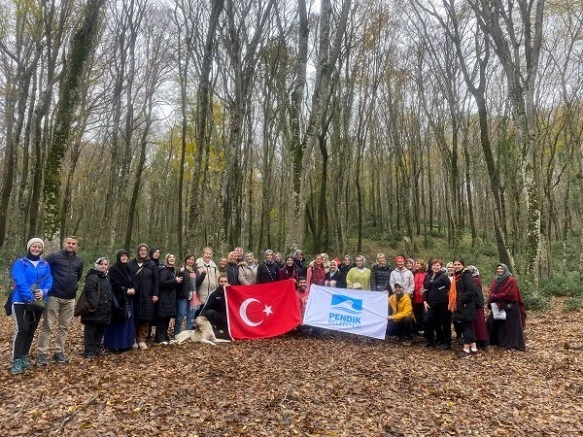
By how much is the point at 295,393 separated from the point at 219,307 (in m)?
4.04

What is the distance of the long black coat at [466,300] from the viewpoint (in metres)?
8.42

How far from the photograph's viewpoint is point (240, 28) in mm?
17609

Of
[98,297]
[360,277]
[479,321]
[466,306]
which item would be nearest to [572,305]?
[479,321]

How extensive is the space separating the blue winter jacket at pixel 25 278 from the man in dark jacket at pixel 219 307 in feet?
11.4

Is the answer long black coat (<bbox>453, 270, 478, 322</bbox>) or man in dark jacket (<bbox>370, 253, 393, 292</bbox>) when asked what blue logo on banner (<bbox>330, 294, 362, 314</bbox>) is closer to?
man in dark jacket (<bbox>370, 253, 393, 292</bbox>)

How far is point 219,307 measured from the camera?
951 centimetres

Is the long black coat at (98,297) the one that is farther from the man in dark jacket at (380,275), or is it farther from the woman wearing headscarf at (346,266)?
the man in dark jacket at (380,275)

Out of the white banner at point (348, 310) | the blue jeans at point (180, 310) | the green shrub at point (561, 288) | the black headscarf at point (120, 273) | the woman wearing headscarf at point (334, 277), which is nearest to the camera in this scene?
the black headscarf at point (120, 273)

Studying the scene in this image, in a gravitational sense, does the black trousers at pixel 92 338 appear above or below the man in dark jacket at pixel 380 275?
below

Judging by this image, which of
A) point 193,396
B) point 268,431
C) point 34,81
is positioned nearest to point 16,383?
point 193,396

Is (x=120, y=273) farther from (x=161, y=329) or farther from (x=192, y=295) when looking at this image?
(x=192, y=295)

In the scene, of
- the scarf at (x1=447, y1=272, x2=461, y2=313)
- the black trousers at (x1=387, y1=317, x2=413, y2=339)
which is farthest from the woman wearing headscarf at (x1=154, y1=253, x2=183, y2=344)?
the scarf at (x1=447, y1=272, x2=461, y2=313)

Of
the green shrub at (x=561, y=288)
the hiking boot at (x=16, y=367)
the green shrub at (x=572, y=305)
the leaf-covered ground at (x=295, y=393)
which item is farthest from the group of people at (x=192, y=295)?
the green shrub at (x=561, y=288)

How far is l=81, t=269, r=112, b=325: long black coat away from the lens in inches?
288
